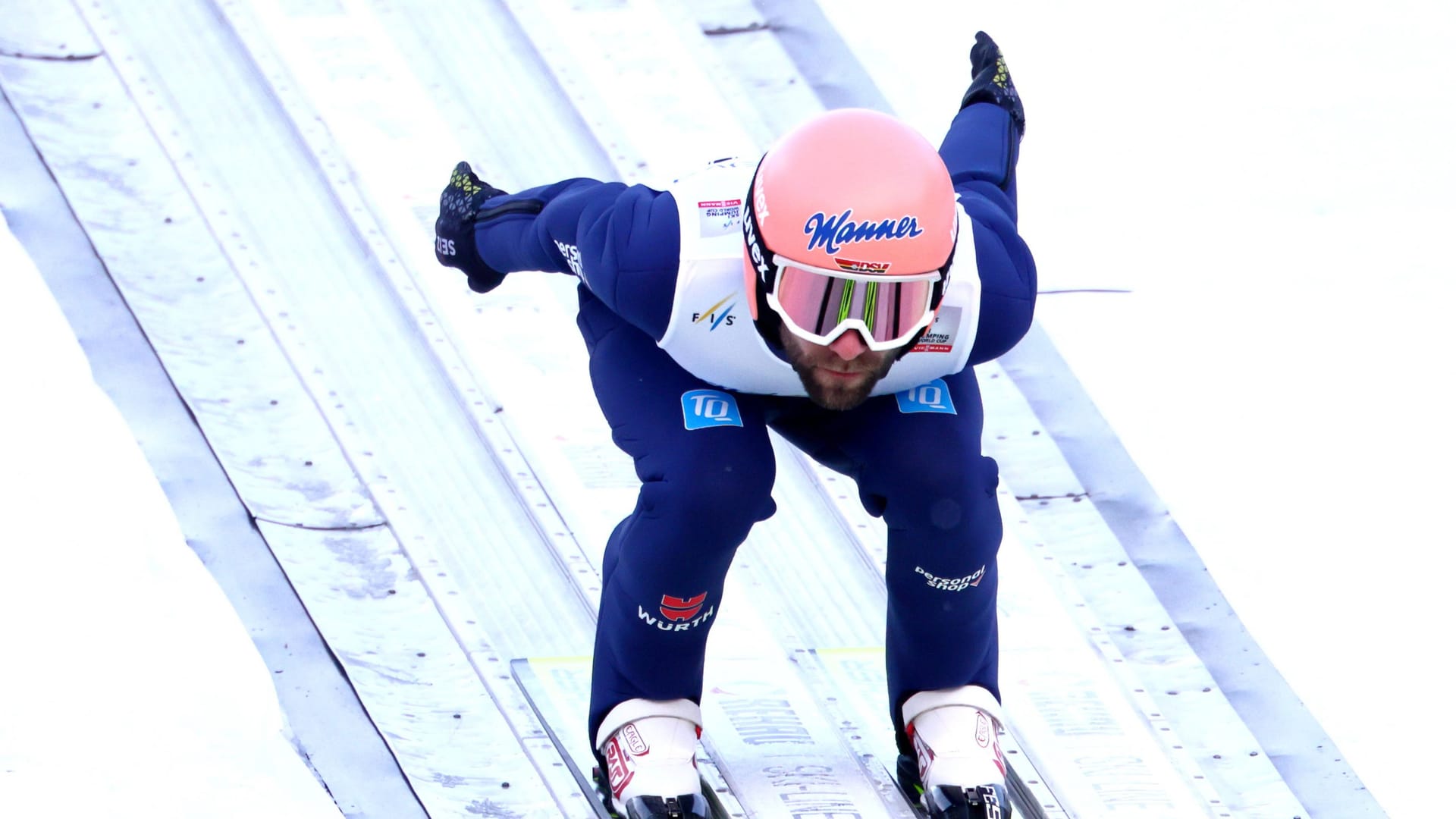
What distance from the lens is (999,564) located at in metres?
3.37

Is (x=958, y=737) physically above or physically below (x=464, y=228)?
below

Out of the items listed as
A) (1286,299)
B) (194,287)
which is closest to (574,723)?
(194,287)

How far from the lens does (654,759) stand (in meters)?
2.56

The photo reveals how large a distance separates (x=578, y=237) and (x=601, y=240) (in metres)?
0.07

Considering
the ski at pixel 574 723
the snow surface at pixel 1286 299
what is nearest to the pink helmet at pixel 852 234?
the ski at pixel 574 723

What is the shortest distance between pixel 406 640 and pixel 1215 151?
2508 mm

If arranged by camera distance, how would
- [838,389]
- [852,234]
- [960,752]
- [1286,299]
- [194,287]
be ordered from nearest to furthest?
[852,234] < [838,389] < [960,752] < [194,287] < [1286,299]

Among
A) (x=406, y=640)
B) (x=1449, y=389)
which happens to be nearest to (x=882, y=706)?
(x=406, y=640)

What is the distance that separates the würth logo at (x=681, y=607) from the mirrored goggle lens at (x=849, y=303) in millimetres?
459

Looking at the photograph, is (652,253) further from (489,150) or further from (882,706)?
(489,150)

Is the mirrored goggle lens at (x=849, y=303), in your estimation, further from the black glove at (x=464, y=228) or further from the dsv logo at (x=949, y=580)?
the black glove at (x=464, y=228)

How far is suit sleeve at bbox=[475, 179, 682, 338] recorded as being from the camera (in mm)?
2396

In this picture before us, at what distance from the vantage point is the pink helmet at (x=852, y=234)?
2215 millimetres

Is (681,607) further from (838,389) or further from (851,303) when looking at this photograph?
(851,303)
